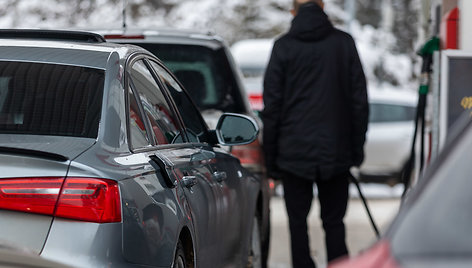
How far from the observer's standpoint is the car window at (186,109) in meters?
5.24

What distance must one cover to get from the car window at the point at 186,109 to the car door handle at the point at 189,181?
24.6 inches

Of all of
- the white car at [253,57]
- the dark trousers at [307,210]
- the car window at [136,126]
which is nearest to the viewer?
the car window at [136,126]

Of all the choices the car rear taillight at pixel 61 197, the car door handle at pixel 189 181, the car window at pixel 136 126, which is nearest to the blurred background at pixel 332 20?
the car door handle at pixel 189 181

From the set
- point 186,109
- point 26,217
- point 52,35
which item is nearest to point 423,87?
point 186,109

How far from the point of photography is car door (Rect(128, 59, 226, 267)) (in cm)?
448

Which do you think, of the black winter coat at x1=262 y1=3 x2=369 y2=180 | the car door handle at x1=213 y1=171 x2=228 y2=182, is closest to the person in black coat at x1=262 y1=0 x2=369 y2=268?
the black winter coat at x1=262 y1=3 x2=369 y2=180

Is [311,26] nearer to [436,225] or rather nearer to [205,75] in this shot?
[205,75]

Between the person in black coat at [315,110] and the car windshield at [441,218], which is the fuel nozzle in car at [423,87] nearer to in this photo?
the person in black coat at [315,110]

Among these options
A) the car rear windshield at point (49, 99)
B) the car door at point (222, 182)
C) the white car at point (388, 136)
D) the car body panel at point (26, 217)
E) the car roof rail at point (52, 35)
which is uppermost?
the car roof rail at point (52, 35)

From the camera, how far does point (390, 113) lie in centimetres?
1811

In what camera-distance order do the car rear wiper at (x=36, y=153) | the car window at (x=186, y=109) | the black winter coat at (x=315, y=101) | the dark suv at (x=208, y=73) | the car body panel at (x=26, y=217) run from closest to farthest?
1. the car body panel at (x=26, y=217)
2. the car rear wiper at (x=36, y=153)
3. the car window at (x=186, y=109)
4. the black winter coat at (x=315, y=101)
5. the dark suv at (x=208, y=73)

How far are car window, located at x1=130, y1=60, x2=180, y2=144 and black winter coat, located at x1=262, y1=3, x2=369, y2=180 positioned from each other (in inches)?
74.0

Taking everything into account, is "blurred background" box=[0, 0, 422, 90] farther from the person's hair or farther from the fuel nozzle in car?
the person's hair

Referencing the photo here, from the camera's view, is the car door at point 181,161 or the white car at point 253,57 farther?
the white car at point 253,57
